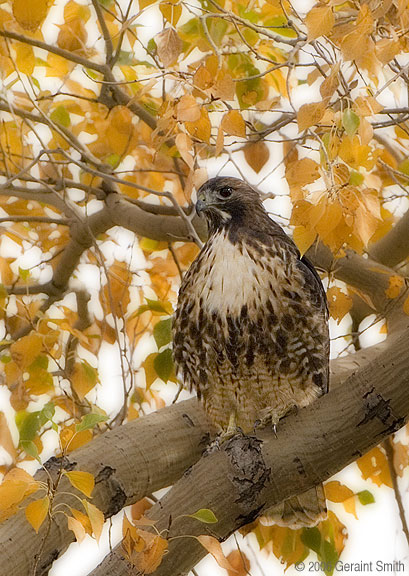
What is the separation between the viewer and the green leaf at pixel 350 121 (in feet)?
7.77

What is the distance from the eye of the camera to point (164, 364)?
3699mm

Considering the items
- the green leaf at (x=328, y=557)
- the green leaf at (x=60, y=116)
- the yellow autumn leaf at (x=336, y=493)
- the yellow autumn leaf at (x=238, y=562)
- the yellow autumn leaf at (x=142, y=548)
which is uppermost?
the green leaf at (x=60, y=116)

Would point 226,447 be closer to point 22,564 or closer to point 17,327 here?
point 22,564

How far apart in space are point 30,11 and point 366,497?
2.23 m

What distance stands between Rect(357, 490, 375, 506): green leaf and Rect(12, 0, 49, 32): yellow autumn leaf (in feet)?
7.13

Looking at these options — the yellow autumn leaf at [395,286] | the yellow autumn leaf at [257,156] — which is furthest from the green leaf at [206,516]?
the yellow autumn leaf at [257,156]

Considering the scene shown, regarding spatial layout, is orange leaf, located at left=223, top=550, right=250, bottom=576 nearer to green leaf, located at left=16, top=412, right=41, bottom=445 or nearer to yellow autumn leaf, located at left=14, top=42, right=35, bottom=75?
green leaf, located at left=16, top=412, right=41, bottom=445

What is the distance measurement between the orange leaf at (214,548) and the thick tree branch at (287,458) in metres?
0.08

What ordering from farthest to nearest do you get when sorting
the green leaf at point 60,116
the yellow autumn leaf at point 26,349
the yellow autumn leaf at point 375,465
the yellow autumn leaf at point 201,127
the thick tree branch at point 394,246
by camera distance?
1. the green leaf at point 60,116
2. the yellow autumn leaf at point 375,465
3. the thick tree branch at point 394,246
4. the yellow autumn leaf at point 26,349
5. the yellow autumn leaf at point 201,127

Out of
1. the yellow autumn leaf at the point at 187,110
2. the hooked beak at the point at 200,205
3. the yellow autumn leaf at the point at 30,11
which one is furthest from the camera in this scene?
the hooked beak at the point at 200,205

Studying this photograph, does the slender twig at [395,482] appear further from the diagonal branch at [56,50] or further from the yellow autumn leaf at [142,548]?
the diagonal branch at [56,50]

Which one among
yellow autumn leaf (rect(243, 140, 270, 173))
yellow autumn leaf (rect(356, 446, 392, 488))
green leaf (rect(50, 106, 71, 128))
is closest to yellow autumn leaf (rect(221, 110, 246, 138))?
yellow autumn leaf (rect(243, 140, 270, 173))

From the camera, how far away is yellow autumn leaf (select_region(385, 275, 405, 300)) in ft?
12.4

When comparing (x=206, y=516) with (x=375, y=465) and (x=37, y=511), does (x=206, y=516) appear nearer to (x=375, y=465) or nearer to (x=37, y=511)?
(x=37, y=511)
